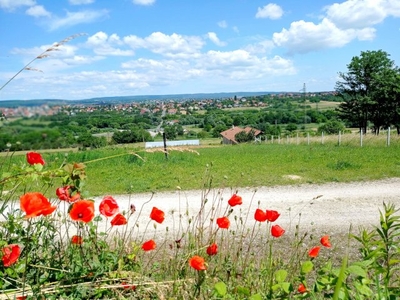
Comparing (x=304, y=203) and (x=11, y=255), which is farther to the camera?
(x=304, y=203)

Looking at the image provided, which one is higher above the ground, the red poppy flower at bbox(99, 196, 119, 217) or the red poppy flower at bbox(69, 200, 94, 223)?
the red poppy flower at bbox(69, 200, 94, 223)

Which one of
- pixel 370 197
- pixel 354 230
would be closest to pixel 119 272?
pixel 354 230

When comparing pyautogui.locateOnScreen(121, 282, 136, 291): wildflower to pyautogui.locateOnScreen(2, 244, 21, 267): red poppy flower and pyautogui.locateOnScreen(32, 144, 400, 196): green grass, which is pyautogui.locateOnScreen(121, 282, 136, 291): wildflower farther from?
pyautogui.locateOnScreen(32, 144, 400, 196): green grass

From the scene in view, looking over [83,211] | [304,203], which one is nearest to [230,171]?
[304,203]

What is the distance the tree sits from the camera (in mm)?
44469

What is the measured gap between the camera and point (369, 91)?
46.8m

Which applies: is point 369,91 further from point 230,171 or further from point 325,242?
point 325,242

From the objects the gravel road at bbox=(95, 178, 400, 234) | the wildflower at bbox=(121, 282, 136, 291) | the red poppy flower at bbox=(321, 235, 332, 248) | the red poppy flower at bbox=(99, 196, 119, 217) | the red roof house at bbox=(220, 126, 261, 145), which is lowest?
the red roof house at bbox=(220, 126, 261, 145)

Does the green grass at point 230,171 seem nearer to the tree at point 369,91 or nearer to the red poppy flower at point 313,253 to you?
the red poppy flower at point 313,253

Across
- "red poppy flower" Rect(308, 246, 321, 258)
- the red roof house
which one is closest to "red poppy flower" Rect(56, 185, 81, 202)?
"red poppy flower" Rect(308, 246, 321, 258)

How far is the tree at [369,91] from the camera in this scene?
4447cm

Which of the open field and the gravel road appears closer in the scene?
the gravel road

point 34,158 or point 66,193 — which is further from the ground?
point 34,158

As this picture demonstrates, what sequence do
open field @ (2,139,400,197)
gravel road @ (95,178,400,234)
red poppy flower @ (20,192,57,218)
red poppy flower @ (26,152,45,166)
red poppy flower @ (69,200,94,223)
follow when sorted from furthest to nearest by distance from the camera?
open field @ (2,139,400,197) → gravel road @ (95,178,400,234) → red poppy flower @ (26,152,45,166) → red poppy flower @ (69,200,94,223) → red poppy flower @ (20,192,57,218)
